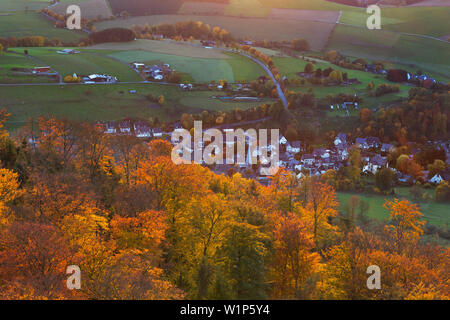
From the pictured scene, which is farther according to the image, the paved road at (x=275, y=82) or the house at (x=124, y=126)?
the paved road at (x=275, y=82)

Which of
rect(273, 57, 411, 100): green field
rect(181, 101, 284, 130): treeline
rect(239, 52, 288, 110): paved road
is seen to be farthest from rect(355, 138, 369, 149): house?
rect(239, 52, 288, 110): paved road

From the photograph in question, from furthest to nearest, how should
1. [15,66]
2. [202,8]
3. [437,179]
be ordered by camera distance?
1. [202,8]
2. [15,66]
3. [437,179]

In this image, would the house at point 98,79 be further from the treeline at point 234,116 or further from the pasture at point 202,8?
the pasture at point 202,8

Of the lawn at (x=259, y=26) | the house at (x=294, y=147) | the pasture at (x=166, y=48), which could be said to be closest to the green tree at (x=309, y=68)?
the pasture at (x=166, y=48)

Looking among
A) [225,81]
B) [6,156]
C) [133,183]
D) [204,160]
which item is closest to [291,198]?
[133,183]

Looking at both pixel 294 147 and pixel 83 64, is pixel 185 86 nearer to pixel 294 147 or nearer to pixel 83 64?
→ pixel 83 64

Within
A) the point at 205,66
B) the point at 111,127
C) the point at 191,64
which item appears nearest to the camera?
the point at 111,127

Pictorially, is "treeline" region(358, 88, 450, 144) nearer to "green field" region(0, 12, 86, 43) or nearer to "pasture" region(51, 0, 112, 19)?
"green field" region(0, 12, 86, 43)

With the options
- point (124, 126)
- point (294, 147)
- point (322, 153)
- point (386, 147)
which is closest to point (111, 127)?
point (124, 126)
